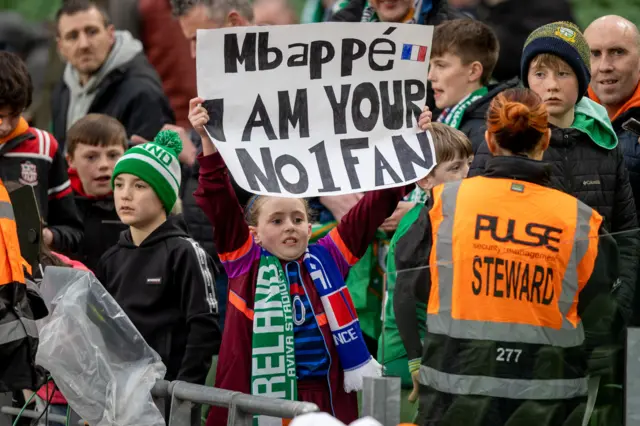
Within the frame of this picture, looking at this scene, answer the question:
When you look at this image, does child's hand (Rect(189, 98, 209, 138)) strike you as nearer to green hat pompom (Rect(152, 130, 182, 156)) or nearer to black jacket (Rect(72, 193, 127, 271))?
green hat pompom (Rect(152, 130, 182, 156))

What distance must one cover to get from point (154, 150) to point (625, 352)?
9.41ft

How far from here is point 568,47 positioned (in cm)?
712

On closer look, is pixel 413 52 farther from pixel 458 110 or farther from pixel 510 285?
pixel 510 285

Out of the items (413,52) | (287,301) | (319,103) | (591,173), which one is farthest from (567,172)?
(287,301)

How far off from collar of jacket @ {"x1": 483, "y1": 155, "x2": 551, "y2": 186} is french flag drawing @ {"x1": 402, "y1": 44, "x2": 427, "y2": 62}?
1.01 metres

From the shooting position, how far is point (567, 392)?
18.6 ft

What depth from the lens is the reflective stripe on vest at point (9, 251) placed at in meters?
6.79

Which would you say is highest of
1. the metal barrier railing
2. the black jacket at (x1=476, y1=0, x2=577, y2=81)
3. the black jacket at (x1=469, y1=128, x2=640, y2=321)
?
the black jacket at (x1=476, y1=0, x2=577, y2=81)

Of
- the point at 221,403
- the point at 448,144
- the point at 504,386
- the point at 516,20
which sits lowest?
the point at 221,403

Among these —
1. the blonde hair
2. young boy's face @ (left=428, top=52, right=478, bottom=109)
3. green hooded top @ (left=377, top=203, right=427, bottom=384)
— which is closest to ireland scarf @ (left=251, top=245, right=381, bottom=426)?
green hooded top @ (left=377, top=203, right=427, bottom=384)

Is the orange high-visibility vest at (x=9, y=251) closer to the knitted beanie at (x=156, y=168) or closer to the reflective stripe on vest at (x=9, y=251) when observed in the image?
the reflective stripe on vest at (x=9, y=251)

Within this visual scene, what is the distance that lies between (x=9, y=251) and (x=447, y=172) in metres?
2.11

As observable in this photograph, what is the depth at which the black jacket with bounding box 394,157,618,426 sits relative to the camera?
5605 millimetres

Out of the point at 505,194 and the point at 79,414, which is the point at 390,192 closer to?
the point at 505,194
